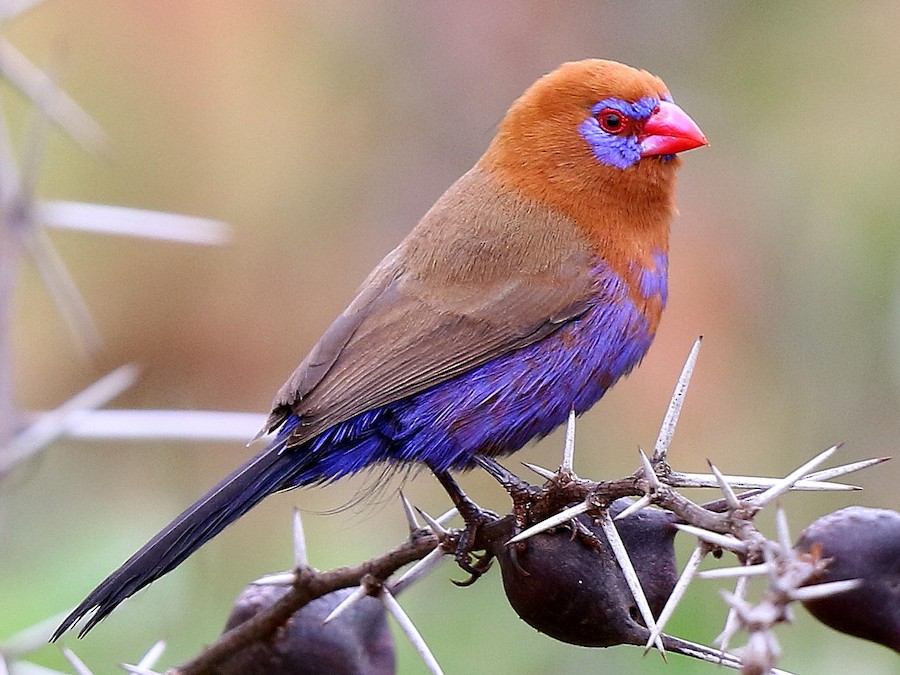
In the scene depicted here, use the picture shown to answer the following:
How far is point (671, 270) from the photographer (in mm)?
6625

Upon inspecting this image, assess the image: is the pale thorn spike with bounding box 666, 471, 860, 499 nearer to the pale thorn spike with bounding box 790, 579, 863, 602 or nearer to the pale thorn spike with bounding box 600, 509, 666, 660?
the pale thorn spike with bounding box 600, 509, 666, 660

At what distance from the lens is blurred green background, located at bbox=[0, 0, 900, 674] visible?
612cm

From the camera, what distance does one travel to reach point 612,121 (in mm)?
3969

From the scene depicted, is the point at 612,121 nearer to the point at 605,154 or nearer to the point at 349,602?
the point at 605,154

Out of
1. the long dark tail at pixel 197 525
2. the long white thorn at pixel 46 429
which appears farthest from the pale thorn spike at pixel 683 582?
the long white thorn at pixel 46 429

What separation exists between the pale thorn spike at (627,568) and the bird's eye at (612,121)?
1964mm

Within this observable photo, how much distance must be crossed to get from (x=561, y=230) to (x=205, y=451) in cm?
328

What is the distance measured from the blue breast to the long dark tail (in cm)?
9

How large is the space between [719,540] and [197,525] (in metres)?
1.37

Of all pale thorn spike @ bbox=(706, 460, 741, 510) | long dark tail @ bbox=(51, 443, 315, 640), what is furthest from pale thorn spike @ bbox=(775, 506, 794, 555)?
long dark tail @ bbox=(51, 443, 315, 640)

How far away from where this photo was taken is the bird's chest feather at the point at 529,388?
11.1ft

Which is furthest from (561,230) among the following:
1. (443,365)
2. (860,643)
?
(860,643)

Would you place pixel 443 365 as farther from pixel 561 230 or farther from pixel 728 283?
pixel 728 283

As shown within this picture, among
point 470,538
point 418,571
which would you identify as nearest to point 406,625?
point 418,571
